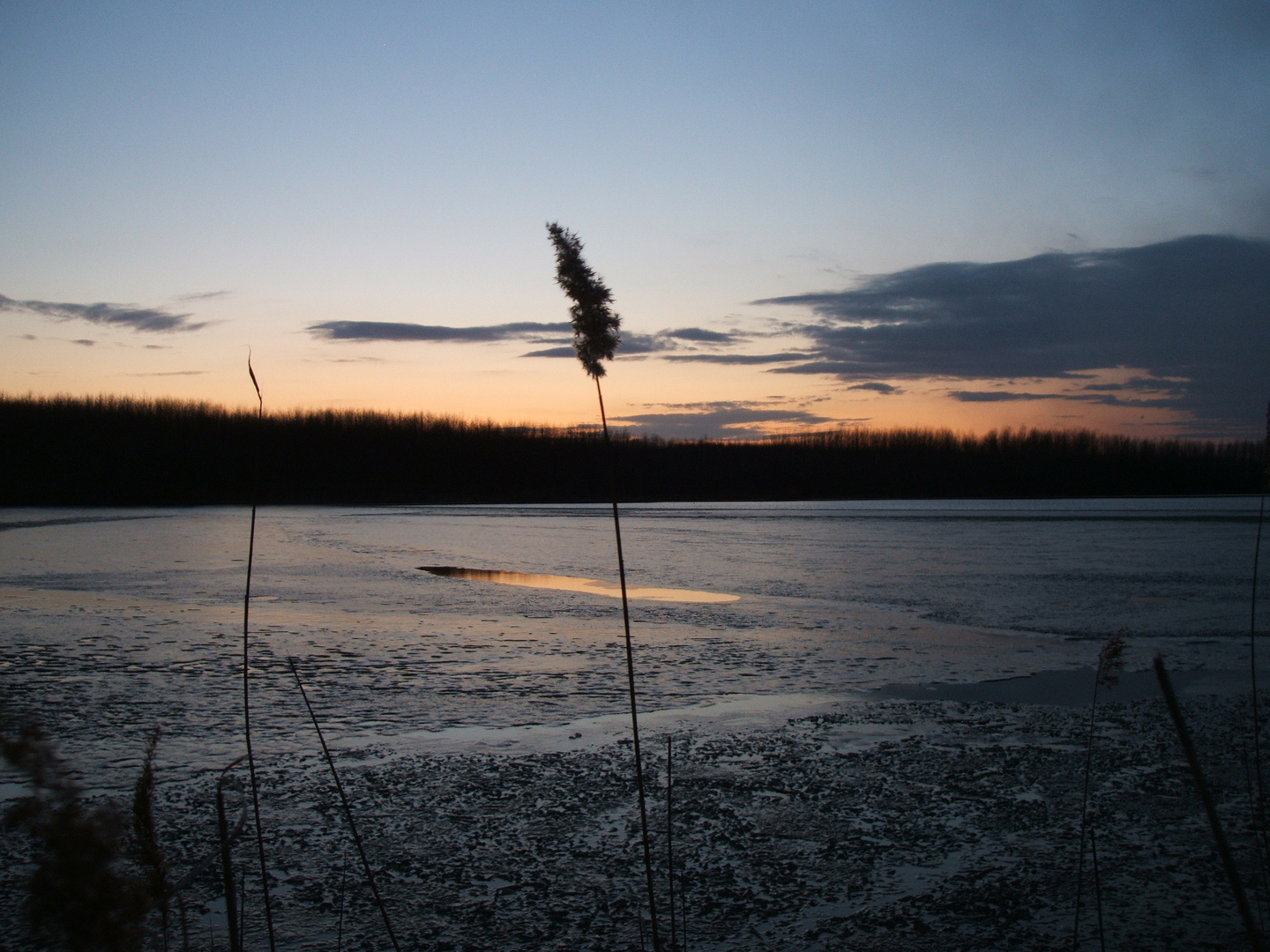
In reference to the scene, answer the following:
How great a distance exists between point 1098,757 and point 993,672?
6.79 ft

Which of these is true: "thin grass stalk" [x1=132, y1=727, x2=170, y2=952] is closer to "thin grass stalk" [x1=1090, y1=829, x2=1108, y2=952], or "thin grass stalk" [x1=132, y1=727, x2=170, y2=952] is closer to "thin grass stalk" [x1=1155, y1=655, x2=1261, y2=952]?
"thin grass stalk" [x1=1155, y1=655, x2=1261, y2=952]

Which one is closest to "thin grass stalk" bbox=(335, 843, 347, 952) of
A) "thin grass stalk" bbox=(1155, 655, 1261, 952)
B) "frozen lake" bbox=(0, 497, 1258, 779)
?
"frozen lake" bbox=(0, 497, 1258, 779)

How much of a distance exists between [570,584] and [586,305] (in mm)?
10899

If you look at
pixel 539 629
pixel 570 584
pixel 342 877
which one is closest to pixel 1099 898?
pixel 342 877

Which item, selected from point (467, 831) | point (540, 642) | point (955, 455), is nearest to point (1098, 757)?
point (467, 831)

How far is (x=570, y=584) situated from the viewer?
1234 cm

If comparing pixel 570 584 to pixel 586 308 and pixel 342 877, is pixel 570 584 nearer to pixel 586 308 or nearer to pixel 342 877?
pixel 342 877

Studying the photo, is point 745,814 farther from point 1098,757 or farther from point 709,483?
point 709,483

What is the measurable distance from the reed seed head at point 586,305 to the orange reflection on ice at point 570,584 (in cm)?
828

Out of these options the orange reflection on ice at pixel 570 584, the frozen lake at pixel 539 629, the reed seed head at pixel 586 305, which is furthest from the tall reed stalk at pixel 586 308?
the orange reflection on ice at pixel 570 584

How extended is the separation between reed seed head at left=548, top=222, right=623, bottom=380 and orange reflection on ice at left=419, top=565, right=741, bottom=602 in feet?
27.2

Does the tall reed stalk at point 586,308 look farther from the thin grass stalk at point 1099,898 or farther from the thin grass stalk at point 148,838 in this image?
the thin grass stalk at point 1099,898

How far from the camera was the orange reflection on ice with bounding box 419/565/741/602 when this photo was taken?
1081cm

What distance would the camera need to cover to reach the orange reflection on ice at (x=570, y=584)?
35.5 ft
